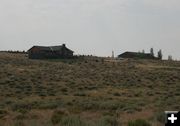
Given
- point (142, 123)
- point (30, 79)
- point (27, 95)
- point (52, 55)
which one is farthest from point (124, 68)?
point (142, 123)

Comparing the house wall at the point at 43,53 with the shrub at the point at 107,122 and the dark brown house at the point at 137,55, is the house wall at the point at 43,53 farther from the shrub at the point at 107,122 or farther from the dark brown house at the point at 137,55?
the shrub at the point at 107,122

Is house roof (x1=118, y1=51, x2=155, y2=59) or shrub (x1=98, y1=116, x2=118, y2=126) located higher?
house roof (x1=118, y1=51, x2=155, y2=59)

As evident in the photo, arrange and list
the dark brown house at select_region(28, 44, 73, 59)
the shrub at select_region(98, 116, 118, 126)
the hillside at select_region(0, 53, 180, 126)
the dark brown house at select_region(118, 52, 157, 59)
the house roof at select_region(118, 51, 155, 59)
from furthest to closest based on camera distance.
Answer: the house roof at select_region(118, 51, 155, 59) < the dark brown house at select_region(118, 52, 157, 59) < the dark brown house at select_region(28, 44, 73, 59) < the hillside at select_region(0, 53, 180, 126) < the shrub at select_region(98, 116, 118, 126)

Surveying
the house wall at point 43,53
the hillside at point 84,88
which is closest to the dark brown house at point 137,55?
the house wall at point 43,53

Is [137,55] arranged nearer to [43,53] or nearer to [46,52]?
[46,52]

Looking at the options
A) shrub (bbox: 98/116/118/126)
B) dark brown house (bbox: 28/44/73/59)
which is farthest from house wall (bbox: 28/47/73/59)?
shrub (bbox: 98/116/118/126)

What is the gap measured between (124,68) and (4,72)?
92.2 feet

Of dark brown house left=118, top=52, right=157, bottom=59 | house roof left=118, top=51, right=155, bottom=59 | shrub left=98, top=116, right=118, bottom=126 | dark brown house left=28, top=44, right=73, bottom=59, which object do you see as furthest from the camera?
house roof left=118, top=51, right=155, bottom=59

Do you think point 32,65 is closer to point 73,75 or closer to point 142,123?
point 73,75

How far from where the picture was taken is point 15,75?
69.8m

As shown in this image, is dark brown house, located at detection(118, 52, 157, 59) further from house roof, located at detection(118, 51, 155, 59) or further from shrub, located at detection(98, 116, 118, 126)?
shrub, located at detection(98, 116, 118, 126)

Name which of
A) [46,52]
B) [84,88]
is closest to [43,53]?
[46,52]

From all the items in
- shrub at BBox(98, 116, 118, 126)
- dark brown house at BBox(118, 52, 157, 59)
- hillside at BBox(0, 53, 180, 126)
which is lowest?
hillside at BBox(0, 53, 180, 126)

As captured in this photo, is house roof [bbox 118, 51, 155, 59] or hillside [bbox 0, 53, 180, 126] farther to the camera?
house roof [bbox 118, 51, 155, 59]
